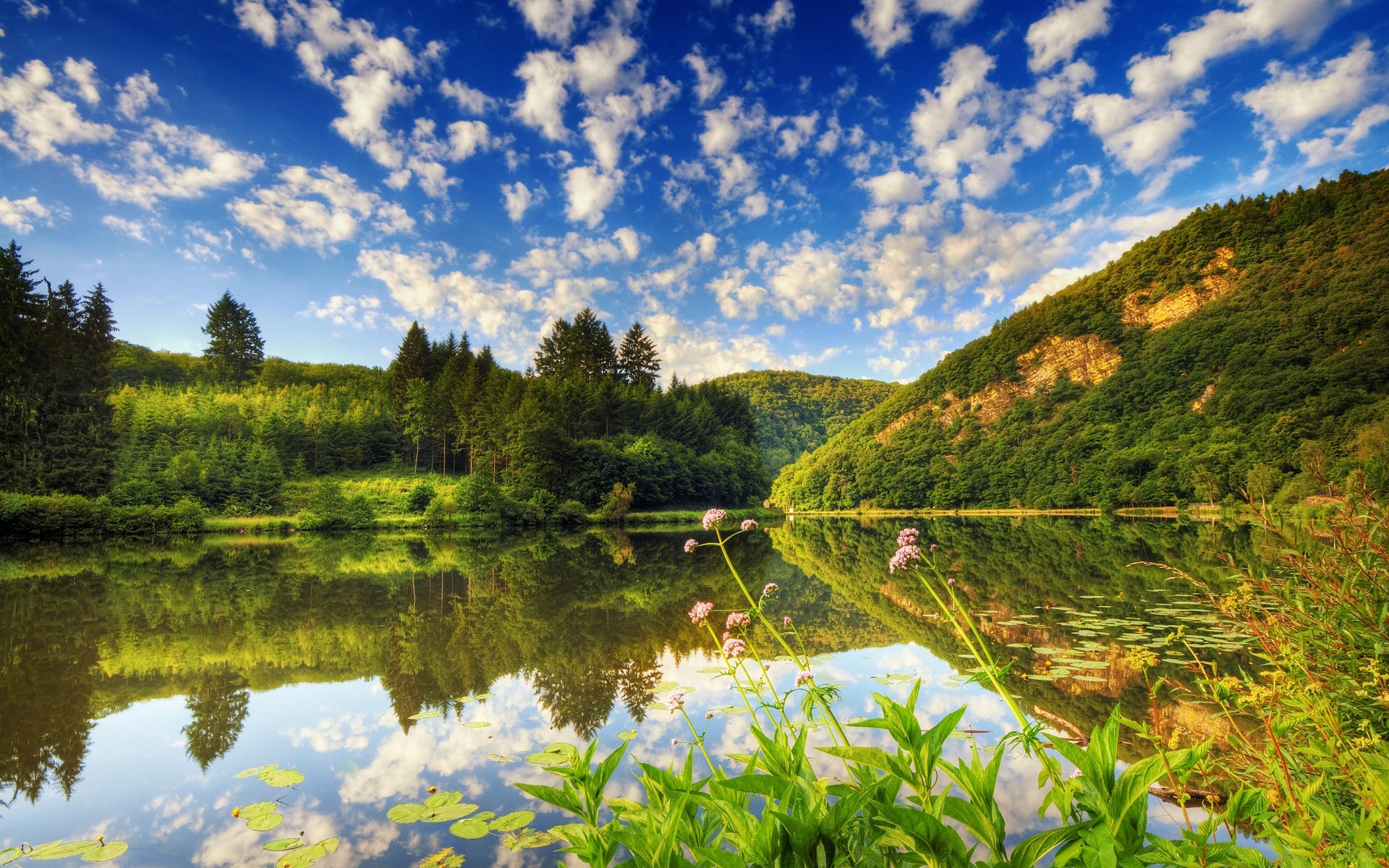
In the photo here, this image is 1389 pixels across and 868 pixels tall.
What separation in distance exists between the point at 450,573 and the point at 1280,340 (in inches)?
2416

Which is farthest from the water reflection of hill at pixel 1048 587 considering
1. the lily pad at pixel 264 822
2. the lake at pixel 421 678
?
the lily pad at pixel 264 822

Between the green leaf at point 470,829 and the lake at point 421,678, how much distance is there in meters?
0.05

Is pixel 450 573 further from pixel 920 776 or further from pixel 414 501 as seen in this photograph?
pixel 414 501

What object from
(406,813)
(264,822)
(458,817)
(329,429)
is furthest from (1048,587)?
(329,429)

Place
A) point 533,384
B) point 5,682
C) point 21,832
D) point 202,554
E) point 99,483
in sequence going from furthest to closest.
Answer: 1. point 533,384
2. point 99,483
3. point 202,554
4. point 5,682
5. point 21,832

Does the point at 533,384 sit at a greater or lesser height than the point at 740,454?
greater

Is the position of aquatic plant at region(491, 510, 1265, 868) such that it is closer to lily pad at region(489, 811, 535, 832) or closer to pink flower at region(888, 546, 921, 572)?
pink flower at region(888, 546, 921, 572)

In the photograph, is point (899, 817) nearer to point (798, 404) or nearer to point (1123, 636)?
point (1123, 636)

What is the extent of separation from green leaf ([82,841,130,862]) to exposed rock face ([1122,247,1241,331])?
7764cm

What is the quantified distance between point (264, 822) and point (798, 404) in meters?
106

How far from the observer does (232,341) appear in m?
54.8

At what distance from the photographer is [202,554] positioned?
1739cm

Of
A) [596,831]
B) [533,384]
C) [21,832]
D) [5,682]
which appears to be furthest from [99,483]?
[596,831]

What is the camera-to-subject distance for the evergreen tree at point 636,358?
5844 cm
